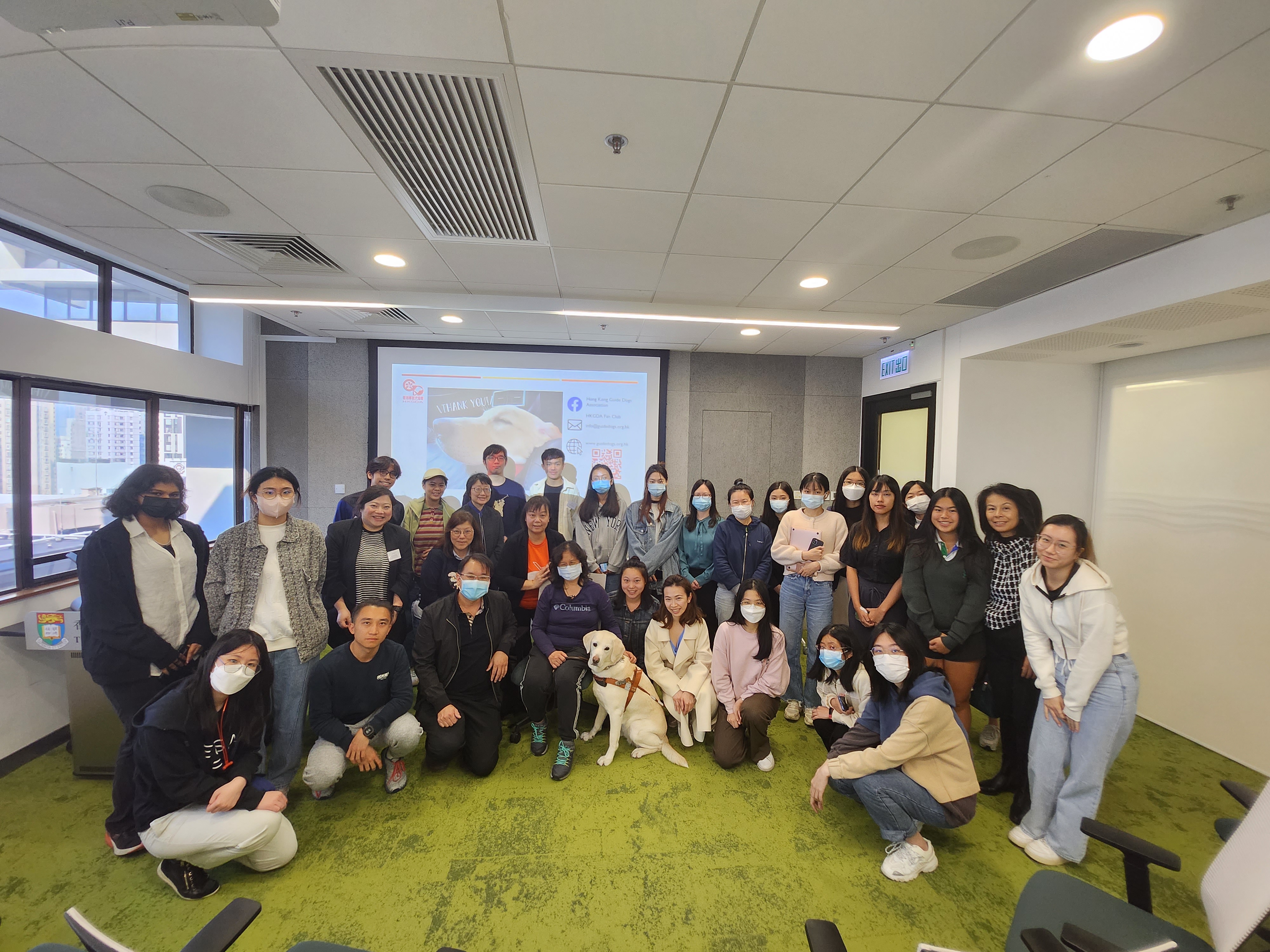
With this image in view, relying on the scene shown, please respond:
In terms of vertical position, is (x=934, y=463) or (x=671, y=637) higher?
(x=934, y=463)

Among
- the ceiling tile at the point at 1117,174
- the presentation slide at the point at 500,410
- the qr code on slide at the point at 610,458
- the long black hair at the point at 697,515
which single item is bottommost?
the long black hair at the point at 697,515

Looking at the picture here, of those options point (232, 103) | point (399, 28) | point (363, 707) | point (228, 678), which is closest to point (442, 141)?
point (399, 28)

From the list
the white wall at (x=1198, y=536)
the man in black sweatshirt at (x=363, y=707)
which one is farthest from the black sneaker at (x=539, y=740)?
the white wall at (x=1198, y=536)

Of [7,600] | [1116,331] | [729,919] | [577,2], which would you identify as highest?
[577,2]

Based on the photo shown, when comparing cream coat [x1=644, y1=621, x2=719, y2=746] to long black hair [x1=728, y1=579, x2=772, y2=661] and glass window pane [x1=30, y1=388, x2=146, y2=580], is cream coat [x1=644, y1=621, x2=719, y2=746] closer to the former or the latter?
long black hair [x1=728, y1=579, x2=772, y2=661]

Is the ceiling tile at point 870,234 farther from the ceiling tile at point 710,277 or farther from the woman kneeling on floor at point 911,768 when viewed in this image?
the woman kneeling on floor at point 911,768

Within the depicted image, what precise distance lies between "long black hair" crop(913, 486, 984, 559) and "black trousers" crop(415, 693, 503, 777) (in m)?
2.57

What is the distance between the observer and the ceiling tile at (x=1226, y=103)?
146cm

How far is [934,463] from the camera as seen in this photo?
4621 millimetres

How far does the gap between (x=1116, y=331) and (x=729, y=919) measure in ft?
13.0

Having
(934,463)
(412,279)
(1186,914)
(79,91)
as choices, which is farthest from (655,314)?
(1186,914)

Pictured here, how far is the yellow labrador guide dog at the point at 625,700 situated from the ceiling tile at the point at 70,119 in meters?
2.95

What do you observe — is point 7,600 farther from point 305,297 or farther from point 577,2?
point 577,2

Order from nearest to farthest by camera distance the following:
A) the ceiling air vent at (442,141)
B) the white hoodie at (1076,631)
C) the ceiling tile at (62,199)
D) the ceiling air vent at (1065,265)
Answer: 1. the ceiling air vent at (442,141)
2. the white hoodie at (1076,631)
3. the ceiling tile at (62,199)
4. the ceiling air vent at (1065,265)
